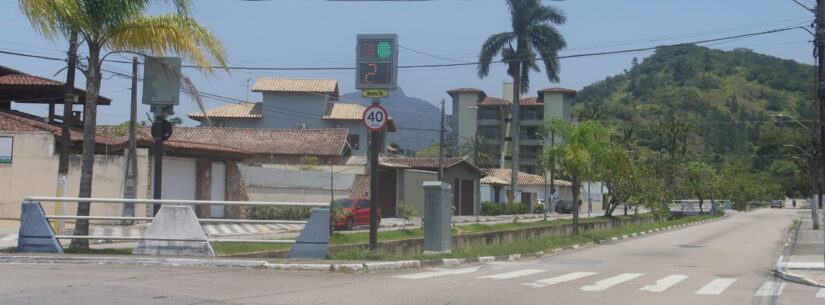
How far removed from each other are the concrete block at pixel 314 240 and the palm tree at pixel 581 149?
15674 millimetres

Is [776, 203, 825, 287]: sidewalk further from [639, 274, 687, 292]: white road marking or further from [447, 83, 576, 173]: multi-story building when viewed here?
[447, 83, 576, 173]: multi-story building

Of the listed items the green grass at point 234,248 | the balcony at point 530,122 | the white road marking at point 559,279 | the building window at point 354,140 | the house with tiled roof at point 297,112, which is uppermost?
the balcony at point 530,122

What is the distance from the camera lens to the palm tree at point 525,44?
5978cm

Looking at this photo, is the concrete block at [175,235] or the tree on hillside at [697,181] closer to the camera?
the concrete block at [175,235]

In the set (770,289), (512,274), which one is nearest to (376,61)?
(512,274)

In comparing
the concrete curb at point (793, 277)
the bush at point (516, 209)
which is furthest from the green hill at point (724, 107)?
the concrete curb at point (793, 277)

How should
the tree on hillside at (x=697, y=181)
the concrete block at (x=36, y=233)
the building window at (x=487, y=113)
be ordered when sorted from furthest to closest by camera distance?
the building window at (x=487, y=113) < the tree on hillside at (x=697, y=181) < the concrete block at (x=36, y=233)

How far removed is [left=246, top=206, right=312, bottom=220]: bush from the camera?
44.9ft

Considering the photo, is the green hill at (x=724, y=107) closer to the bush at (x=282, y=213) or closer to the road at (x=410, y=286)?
the road at (x=410, y=286)

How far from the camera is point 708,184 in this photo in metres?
72.6

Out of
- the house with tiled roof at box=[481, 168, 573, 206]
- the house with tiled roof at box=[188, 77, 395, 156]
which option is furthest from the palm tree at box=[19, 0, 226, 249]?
the house with tiled roof at box=[188, 77, 395, 156]

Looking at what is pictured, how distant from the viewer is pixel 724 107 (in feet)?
545

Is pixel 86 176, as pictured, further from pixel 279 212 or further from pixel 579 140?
pixel 579 140

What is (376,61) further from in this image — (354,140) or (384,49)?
(354,140)
